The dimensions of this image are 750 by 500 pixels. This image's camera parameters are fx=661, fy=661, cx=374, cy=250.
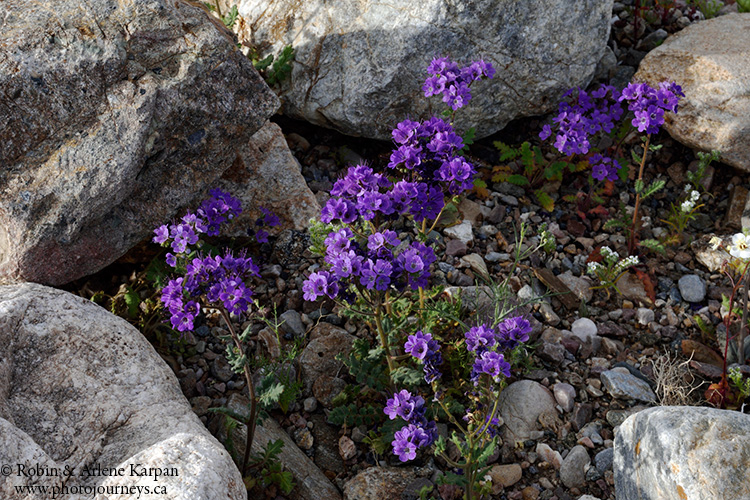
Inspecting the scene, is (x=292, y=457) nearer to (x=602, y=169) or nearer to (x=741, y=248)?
(x=741, y=248)

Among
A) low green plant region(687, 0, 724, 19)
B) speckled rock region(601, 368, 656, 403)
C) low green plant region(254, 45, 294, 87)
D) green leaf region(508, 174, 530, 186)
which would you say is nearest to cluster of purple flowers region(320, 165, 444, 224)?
speckled rock region(601, 368, 656, 403)

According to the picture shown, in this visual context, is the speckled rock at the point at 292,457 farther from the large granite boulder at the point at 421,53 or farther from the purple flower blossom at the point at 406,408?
the large granite boulder at the point at 421,53

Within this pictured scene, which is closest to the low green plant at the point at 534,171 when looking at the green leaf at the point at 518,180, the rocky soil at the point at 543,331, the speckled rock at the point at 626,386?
the green leaf at the point at 518,180

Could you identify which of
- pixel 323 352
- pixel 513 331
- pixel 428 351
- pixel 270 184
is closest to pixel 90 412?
pixel 323 352

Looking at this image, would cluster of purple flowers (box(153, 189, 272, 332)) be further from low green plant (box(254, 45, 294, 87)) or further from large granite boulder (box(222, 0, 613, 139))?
low green plant (box(254, 45, 294, 87))

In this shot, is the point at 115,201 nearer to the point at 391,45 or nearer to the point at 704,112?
the point at 391,45

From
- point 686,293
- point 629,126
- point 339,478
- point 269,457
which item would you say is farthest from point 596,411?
point 629,126
